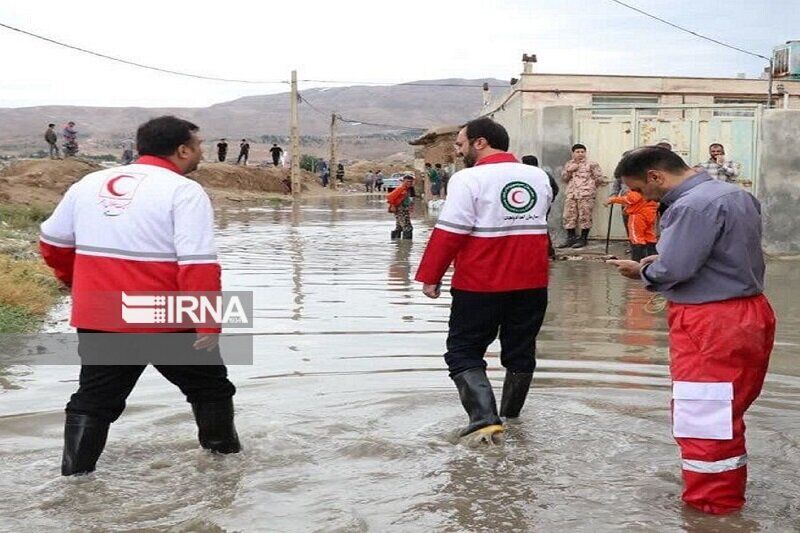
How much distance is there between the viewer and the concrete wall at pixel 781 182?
15930mm

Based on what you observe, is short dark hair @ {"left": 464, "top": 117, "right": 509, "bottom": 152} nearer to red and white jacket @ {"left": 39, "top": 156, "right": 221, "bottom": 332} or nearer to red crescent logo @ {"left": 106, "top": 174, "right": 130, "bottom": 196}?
red and white jacket @ {"left": 39, "top": 156, "right": 221, "bottom": 332}

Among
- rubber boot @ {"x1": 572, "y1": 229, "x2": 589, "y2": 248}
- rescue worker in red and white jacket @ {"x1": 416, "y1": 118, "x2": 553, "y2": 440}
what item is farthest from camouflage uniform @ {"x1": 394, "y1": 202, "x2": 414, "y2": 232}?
rescue worker in red and white jacket @ {"x1": 416, "y1": 118, "x2": 553, "y2": 440}

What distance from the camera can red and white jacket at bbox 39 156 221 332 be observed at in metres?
4.96

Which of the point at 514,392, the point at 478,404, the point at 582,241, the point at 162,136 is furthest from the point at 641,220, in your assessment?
the point at 162,136

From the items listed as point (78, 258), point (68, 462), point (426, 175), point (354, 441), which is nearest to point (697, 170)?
point (354, 441)

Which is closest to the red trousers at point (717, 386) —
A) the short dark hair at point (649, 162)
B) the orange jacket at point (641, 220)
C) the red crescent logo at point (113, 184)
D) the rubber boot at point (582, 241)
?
the short dark hair at point (649, 162)

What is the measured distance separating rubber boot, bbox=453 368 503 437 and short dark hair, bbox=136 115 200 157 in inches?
78.2

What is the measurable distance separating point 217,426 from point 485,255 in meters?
1.65

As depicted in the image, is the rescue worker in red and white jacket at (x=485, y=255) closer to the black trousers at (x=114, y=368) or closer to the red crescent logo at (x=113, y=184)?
the black trousers at (x=114, y=368)

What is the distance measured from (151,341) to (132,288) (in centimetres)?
26

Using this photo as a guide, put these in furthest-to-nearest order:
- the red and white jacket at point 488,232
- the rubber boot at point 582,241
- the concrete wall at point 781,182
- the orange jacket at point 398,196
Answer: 1. the orange jacket at point 398,196
2. the rubber boot at point 582,241
3. the concrete wall at point 781,182
4. the red and white jacket at point 488,232

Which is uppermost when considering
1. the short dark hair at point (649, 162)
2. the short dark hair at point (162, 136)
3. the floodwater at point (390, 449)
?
the short dark hair at point (162, 136)

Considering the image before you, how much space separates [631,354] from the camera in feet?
28.5

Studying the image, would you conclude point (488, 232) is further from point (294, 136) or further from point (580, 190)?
point (294, 136)
